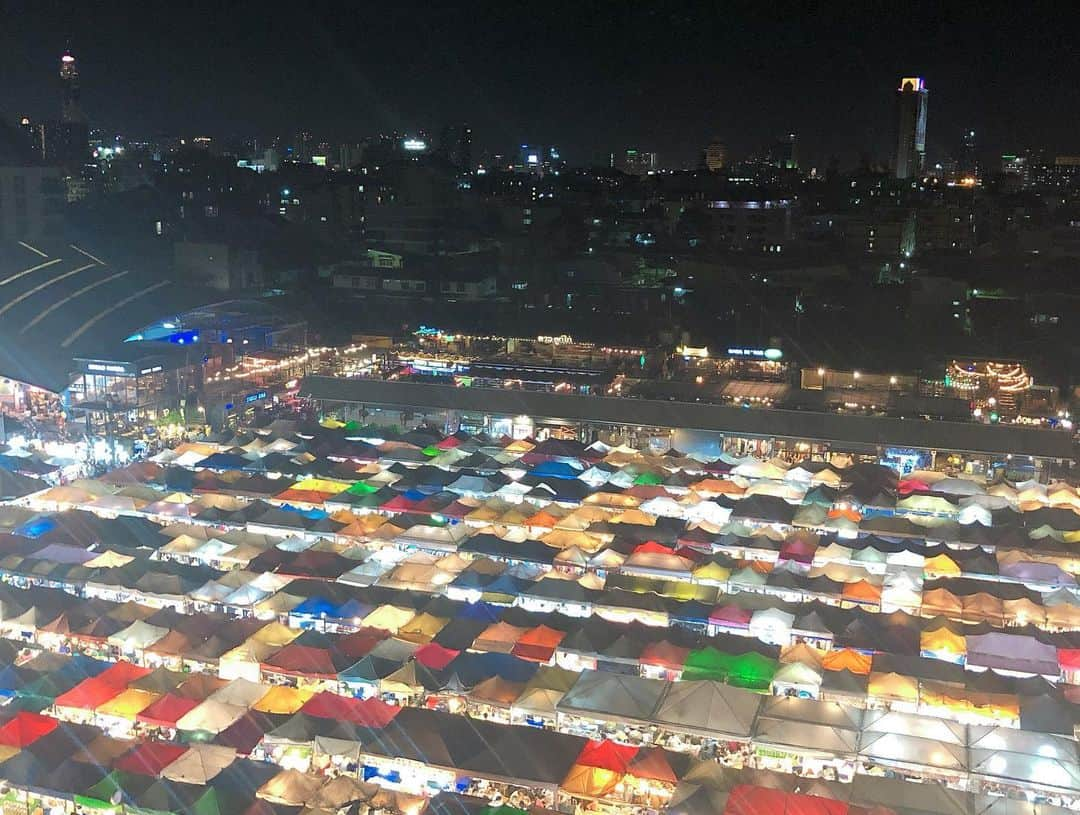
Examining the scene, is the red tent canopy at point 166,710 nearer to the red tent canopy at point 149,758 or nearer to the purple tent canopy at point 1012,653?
the red tent canopy at point 149,758

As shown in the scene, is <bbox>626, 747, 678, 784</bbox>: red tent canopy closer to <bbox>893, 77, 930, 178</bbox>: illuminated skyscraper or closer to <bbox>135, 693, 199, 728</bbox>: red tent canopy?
<bbox>135, 693, 199, 728</bbox>: red tent canopy

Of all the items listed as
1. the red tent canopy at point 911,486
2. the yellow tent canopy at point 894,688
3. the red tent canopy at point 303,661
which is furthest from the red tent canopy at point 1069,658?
the red tent canopy at point 303,661

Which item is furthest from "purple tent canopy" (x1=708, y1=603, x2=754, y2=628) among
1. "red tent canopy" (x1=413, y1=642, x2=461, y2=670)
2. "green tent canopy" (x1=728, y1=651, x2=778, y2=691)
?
"red tent canopy" (x1=413, y1=642, x2=461, y2=670)

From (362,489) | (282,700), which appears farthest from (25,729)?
(362,489)

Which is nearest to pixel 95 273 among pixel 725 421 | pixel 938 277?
pixel 725 421

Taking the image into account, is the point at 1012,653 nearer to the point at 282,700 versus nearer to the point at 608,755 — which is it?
the point at 608,755

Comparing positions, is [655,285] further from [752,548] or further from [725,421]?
[752,548]
